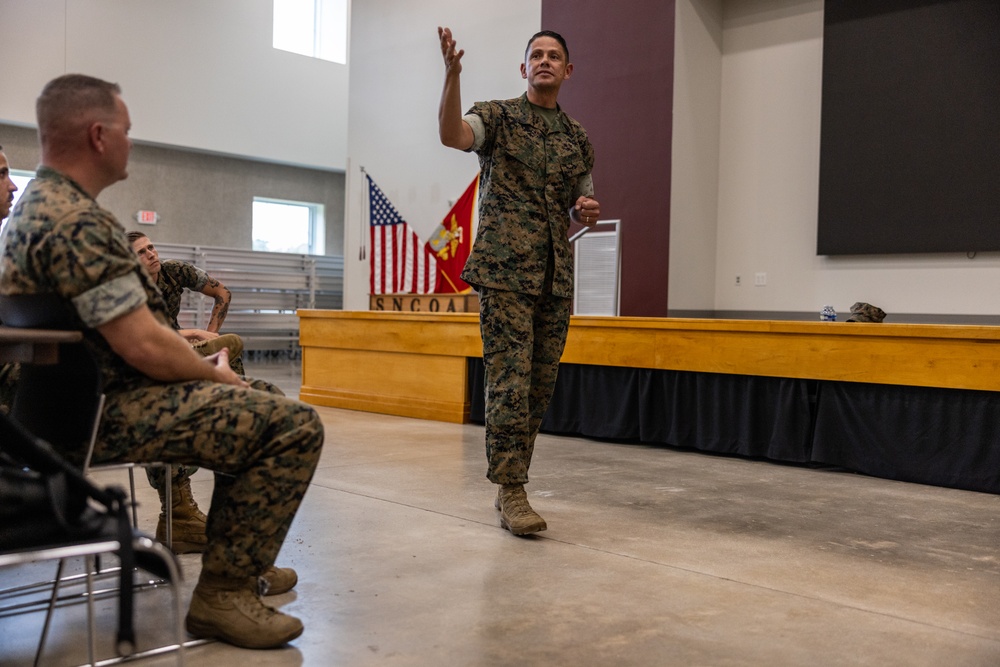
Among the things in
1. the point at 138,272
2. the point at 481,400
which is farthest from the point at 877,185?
the point at 138,272

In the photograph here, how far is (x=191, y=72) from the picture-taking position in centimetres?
1189

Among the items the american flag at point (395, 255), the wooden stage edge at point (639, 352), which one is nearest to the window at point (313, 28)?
the american flag at point (395, 255)

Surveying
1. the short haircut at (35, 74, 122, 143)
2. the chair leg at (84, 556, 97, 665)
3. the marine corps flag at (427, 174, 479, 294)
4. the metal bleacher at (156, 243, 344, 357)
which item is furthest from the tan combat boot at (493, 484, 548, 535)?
the metal bleacher at (156, 243, 344, 357)

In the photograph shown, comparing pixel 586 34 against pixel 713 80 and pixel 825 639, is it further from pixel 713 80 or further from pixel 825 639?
pixel 825 639

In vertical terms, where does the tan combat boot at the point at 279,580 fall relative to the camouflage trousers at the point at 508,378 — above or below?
below

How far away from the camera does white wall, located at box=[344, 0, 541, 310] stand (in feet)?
29.2

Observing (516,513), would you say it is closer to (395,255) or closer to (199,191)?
(395,255)

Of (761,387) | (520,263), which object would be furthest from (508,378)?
(761,387)

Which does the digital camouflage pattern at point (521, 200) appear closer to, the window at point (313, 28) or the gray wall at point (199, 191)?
the gray wall at point (199, 191)

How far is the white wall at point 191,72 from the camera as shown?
10641mm

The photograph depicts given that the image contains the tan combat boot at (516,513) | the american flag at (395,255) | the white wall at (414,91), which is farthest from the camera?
the american flag at (395,255)

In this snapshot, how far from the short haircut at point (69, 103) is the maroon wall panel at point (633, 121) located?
19.6 feet

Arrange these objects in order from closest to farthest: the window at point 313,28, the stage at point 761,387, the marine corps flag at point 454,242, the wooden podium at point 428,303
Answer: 1. the stage at point 761,387
2. the wooden podium at point 428,303
3. the marine corps flag at point 454,242
4. the window at point 313,28

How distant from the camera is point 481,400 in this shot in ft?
19.7
